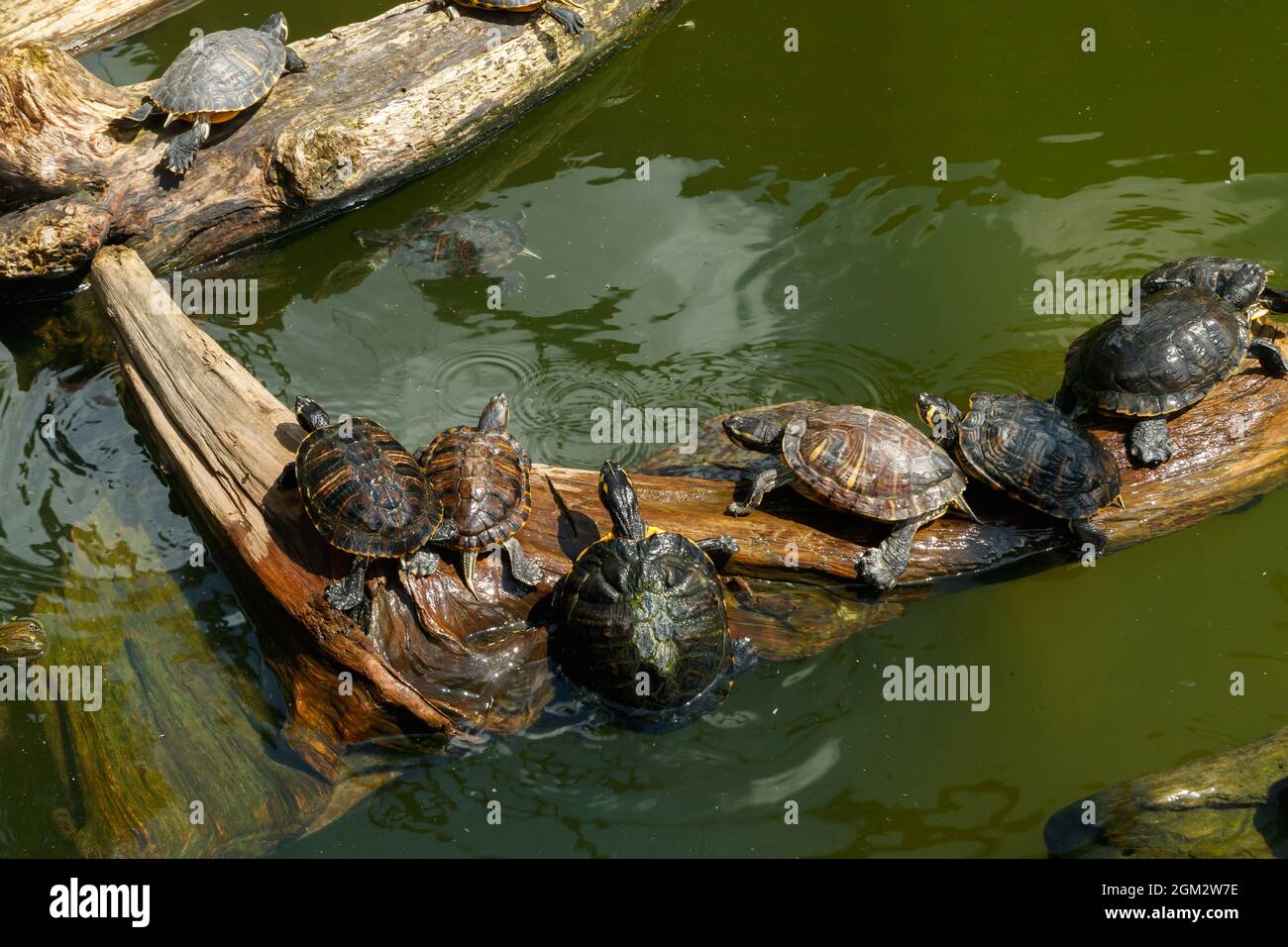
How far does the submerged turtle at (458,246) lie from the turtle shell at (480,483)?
2163 mm

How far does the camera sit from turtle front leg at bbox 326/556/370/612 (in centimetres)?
470

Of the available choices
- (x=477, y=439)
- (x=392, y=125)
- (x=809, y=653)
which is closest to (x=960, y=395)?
(x=809, y=653)

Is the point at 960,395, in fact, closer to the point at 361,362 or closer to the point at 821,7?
the point at 361,362

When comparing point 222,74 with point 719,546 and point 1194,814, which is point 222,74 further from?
point 1194,814

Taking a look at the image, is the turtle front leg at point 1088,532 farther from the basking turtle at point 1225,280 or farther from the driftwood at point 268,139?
the driftwood at point 268,139

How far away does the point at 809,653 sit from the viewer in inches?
205

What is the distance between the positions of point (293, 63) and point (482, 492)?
15.2ft

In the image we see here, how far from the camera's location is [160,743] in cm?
488

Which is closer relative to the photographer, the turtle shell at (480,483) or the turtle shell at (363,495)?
the turtle shell at (363,495)

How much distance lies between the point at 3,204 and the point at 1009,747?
7.35 m

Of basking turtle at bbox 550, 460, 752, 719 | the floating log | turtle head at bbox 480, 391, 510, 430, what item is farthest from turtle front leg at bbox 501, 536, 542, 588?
the floating log

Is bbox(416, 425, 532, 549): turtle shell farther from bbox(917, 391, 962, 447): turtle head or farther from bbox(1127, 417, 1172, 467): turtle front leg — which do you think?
bbox(1127, 417, 1172, 467): turtle front leg

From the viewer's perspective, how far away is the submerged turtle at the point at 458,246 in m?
7.25

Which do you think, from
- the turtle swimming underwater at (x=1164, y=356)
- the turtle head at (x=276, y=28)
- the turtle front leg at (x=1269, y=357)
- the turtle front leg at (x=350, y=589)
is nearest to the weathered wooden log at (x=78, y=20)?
the turtle head at (x=276, y=28)
